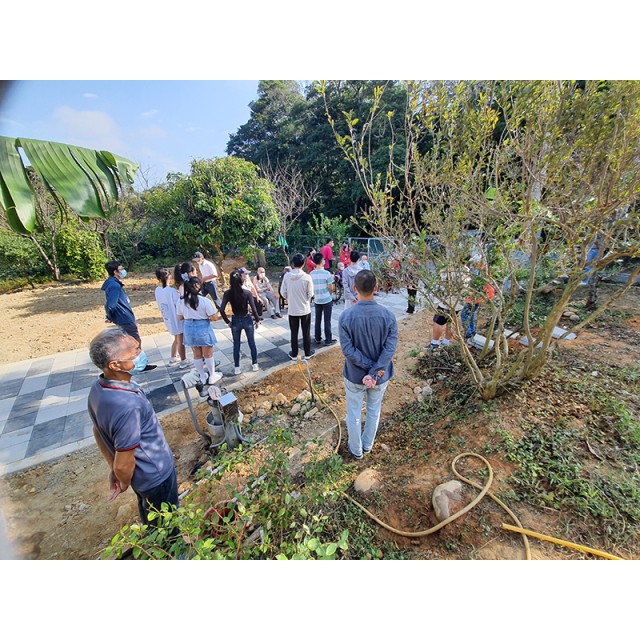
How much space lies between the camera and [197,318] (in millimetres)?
3818

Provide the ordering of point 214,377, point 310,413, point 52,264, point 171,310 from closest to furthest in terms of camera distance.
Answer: point 310,413
point 214,377
point 171,310
point 52,264

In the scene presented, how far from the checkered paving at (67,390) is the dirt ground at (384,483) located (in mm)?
303

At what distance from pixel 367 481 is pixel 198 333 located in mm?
2794

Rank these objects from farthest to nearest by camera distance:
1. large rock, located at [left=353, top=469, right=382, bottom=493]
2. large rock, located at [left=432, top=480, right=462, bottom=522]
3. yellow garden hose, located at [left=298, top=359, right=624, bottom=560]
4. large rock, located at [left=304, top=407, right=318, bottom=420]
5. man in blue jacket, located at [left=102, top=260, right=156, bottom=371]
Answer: man in blue jacket, located at [left=102, top=260, right=156, bottom=371] → large rock, located at [left=304, top=407, right=318, bottom=420] → large rock, located at [left=353, top=469, right=382, bottom=493] → large rock, located at [left=432, top=480, right=462, bottom=522] → yellow garden hose, located at [left=298, top=359, right=624, bottom=560]

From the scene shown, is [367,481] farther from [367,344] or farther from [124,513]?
[124,513]

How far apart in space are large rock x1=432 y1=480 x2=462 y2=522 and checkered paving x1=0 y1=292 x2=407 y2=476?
3.06m

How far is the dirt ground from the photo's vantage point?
2.04 meters

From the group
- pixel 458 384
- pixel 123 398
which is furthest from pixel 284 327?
pixel 123 398

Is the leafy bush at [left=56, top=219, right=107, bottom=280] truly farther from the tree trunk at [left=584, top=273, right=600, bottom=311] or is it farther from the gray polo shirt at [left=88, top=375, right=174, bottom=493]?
the tree trunk at [left=584, top=273, right=600, bottom=311]

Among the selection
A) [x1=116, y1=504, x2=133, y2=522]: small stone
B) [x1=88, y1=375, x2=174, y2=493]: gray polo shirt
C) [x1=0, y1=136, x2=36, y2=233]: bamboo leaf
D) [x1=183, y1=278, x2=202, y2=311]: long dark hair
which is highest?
[x1=0, y1=136, x2=36, y2=233]: bamboo leaf

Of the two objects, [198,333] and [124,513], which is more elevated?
[198,333]

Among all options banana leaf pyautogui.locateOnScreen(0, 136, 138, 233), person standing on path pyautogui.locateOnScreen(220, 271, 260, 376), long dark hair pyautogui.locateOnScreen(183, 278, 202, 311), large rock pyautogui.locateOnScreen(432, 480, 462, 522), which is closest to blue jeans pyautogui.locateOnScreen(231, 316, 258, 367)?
person standing on path pyautogui.locateOnScreen(220, 271, 260, 376)

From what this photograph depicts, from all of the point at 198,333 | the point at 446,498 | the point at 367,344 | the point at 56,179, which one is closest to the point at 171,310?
the point at 198,333

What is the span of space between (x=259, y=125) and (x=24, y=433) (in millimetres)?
26190
